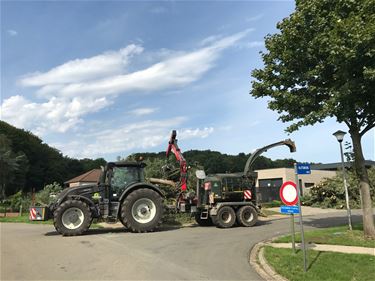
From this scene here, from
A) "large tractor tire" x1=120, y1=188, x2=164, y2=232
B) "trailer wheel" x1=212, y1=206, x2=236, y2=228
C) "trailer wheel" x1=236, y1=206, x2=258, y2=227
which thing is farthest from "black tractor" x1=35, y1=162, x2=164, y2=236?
"trailer wheel" x1=236, y1=206, x2=258, y2=227

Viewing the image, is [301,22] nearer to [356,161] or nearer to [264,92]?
[264,92]

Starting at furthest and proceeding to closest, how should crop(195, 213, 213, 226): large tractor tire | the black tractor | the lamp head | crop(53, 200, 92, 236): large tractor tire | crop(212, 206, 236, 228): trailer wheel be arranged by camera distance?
crop(195, 213, 213, 226): large tractor tire
crop(212, 206, 236, 228): trailer wheel
the lamp head
the black tractor
crop(53, 200, 92, 236): large tractor tire

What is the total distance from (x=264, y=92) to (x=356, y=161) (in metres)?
3.91

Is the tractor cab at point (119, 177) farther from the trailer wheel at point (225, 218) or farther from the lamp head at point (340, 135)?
the lamp head at point (340, 135)

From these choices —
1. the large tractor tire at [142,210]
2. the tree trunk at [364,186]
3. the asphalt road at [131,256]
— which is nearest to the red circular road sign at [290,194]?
the asphalt road at [131,256]

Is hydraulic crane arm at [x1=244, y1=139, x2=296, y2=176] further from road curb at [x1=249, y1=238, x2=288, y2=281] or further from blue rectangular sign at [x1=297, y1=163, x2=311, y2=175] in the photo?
blue rectangular sign at [x1=297, y1=163, x2=311, y2=175]

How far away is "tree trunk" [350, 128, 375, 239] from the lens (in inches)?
556

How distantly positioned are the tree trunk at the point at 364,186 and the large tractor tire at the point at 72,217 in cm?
997

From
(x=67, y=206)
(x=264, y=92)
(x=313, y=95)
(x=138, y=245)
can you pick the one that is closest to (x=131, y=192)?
(x=67, y=206)

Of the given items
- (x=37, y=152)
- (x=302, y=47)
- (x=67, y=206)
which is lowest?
(x=67, y=206)

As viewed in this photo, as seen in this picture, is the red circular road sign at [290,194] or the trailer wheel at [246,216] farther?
Result: the trailer wheel at [246,216]

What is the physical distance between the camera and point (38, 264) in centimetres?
1066

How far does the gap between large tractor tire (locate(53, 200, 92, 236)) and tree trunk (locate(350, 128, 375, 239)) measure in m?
9.97

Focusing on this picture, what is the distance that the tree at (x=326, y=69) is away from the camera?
40.0 ft
